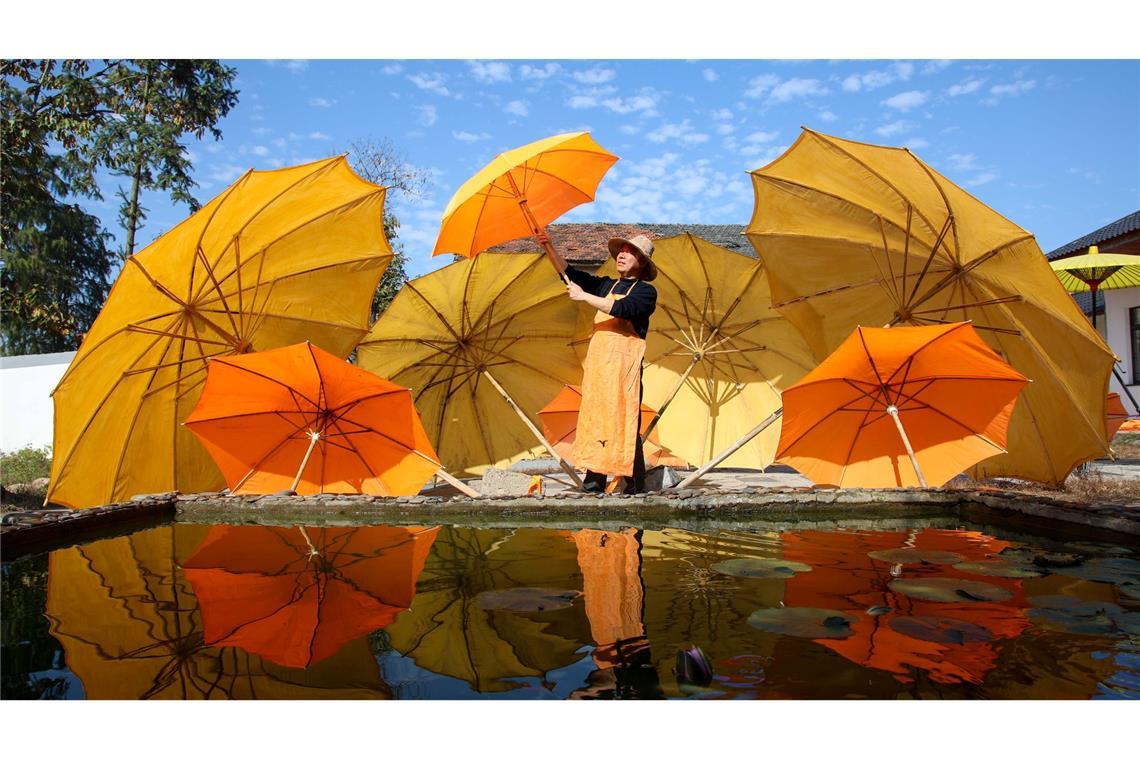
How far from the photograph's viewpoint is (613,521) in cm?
536

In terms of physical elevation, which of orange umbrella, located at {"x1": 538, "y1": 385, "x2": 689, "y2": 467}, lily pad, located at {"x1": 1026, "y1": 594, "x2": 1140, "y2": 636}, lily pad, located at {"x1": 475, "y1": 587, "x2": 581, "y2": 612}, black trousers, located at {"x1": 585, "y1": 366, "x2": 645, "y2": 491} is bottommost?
lily pad, located at {"x1": 1026, "y1": 594, "x2": 1140, "y2": 636}

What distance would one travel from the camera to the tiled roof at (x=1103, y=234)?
1939 centimetres

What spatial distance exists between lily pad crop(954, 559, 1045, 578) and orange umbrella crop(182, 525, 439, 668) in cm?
275

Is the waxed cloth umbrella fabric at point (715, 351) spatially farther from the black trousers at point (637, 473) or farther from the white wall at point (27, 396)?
the white wall at point (27, 396)

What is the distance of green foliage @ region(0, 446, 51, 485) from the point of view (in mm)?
13461

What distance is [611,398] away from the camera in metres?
5.90

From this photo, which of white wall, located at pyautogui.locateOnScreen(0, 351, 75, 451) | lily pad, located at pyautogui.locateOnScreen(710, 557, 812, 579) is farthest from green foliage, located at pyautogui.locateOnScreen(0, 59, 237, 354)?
lily pad, located at pyautogui.locateOnScreen(710, 557, 812, 579)

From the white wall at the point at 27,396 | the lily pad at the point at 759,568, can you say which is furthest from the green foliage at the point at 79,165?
the lily pad at the point at 759,568

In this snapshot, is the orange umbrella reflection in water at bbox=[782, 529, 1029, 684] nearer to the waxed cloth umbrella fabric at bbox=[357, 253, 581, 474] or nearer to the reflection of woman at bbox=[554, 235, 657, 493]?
the reflection of woman at bbox=[554, 235, 657, 493]

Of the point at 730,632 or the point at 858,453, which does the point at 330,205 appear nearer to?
the point at 858,453

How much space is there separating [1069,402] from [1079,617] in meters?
3.71

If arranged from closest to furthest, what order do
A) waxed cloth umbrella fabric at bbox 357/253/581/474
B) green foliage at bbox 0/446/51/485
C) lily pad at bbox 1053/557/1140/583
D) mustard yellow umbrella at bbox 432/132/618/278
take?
1. lily pad at bbox 1053/557/1140/583
2. mustard yellow umbrella at bbox 432/132/618/278
3. waxed cloth umbrella fabric at bbox 357/253/581/474
4. green foliage at bbox 0/446/51/485

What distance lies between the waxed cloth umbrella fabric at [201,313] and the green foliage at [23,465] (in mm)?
9065

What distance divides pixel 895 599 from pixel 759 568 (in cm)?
72
